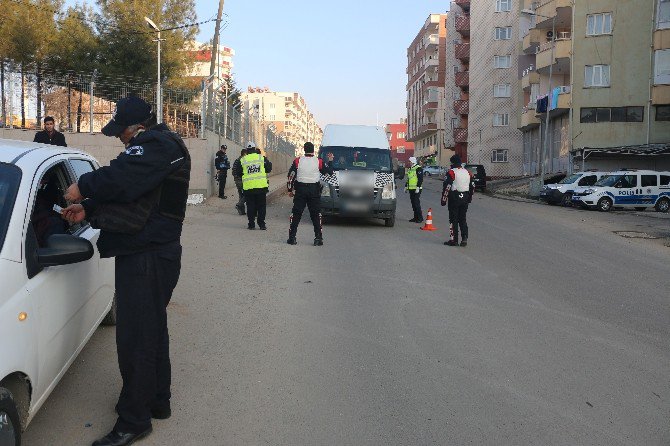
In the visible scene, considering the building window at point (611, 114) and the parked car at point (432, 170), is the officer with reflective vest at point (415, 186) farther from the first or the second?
the parked car at point (432, 170)

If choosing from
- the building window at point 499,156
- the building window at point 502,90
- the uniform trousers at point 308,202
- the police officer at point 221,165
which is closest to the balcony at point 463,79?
the building window at point 502,90

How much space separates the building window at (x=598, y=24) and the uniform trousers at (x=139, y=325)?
4183cm

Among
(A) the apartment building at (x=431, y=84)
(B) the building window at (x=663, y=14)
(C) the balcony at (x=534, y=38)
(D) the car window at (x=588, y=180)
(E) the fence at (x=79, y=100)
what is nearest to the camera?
(E) the fence at (x=79, y=100)

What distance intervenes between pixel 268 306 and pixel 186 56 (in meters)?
32.2

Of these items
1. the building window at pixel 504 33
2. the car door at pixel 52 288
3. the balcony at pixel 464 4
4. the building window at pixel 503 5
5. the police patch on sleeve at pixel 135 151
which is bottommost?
the car door at pixel 52 288

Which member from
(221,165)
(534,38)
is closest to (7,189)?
(221,165)

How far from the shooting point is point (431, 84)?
89.0 m

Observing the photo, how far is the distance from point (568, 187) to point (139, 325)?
27097 millimetres

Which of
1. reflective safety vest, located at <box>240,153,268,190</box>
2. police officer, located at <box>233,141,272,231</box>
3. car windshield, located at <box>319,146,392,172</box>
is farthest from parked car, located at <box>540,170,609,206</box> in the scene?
reflective safety vest, located at <box>240,153,268,190</box>

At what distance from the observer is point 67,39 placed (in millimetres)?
31938

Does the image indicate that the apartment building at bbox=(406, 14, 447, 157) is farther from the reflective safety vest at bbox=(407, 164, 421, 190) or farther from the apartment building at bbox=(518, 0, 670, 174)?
the reflective safety vest at bbox=(407, 164, 421, 190)

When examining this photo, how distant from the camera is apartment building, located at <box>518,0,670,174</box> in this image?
38062 mm

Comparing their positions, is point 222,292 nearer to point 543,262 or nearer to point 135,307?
point 135,307

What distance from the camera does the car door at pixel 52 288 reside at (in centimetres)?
342
